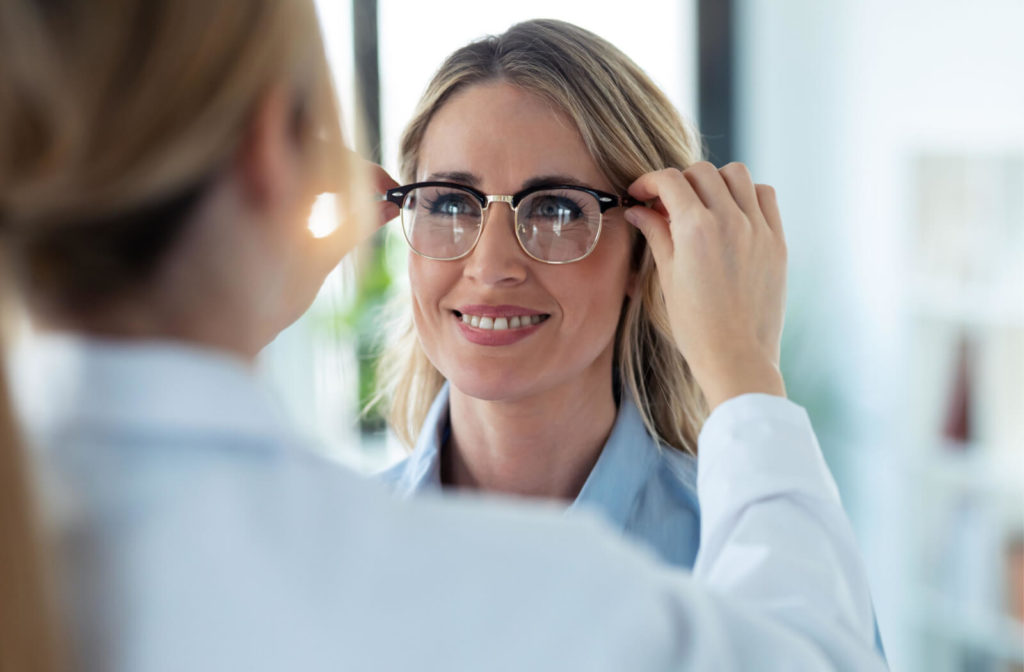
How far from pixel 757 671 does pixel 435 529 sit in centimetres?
24

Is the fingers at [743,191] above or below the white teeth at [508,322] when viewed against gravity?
above

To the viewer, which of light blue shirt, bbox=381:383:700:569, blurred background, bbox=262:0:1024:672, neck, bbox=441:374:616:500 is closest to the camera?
light blue shirt, bbox=381:383:700:569

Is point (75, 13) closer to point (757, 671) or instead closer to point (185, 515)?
point (185, 515)

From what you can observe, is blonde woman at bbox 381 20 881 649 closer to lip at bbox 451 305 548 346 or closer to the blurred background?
lip at bbox 451 305 548 346

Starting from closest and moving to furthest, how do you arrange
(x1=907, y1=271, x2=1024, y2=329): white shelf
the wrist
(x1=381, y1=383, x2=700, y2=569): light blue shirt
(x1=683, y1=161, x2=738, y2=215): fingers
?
the wrist, (x1=683, y1=161, x2=738, y2=215): fingers, (x1=381, y1=383, x2=700, y2=569): light blue shirt, (x1=907, y1=271, x2=1024, y2=329): white shelf

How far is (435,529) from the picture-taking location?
23.0 inches

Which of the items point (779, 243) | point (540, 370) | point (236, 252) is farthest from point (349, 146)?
point (540, 370)

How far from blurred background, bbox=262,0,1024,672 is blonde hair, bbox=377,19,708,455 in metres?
1.21

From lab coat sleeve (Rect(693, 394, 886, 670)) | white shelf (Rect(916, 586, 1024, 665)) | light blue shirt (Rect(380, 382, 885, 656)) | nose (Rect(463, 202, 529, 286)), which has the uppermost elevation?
nose (Rect(463, 202, 529, 286))

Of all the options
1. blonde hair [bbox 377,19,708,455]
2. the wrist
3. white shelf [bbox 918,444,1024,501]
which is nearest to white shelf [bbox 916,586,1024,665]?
white shelf [bbox 918,444,1024,501]

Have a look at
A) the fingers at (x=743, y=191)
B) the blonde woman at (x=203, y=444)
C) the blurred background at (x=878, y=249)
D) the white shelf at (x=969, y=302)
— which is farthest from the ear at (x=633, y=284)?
the white shelf at (x=969, y=302)

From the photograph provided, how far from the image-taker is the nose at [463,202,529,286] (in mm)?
1346

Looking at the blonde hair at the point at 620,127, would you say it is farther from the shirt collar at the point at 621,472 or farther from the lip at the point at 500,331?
the lip at the point at 500,331

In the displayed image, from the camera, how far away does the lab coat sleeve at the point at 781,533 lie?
771 mm
